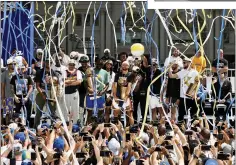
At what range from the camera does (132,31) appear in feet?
12.6

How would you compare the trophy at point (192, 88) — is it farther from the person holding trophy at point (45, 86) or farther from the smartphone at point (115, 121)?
the person holding trophy at point (45, 86)

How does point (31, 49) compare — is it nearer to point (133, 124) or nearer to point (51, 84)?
point (51, 84)

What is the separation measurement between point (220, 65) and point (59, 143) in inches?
39.2

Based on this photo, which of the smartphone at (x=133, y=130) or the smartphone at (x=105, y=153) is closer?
the smartphone at (x=105, y=153)

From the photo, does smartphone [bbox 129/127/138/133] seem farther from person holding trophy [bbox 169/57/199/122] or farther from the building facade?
the building facade

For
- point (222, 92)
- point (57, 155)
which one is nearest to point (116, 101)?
point (57, 155)

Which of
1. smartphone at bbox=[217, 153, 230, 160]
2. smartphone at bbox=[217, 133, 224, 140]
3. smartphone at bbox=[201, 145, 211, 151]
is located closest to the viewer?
smartphone at bbox=[217, 153, 230, 160]

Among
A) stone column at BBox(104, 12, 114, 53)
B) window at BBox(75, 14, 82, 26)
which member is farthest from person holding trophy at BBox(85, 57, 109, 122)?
window at BBox(75, 14, 82, 26)

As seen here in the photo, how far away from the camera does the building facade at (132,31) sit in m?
3.70

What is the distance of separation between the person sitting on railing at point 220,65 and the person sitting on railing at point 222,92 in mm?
30

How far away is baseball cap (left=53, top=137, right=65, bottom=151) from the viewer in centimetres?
362

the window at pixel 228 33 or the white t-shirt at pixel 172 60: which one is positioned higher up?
the window at pixel 228 33

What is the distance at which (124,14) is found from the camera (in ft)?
12.3

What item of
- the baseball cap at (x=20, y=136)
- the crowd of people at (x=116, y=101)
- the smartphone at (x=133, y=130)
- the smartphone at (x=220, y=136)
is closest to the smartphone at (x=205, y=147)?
the crowd of people at (x=116, y=101)
